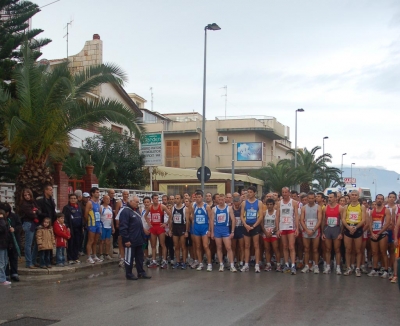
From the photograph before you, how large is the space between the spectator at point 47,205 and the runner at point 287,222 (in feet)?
18.2

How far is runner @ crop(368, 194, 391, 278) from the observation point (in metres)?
12.1

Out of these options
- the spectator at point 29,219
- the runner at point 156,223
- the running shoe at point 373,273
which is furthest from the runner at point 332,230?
the spectator at point 29,219

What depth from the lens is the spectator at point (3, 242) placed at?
10.4 metres

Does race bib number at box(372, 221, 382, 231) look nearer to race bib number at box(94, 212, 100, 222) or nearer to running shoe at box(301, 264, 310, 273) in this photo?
running shoe at box(301, 264, 310, 273)

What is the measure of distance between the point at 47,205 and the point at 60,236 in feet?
2.69

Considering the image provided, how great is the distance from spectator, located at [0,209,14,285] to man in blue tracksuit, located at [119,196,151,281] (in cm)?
234

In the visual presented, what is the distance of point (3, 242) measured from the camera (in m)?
10.4

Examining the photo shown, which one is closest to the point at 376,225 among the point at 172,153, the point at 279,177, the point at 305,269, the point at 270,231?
the point at 305,269

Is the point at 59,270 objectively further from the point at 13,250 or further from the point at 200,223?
the point at 200,223

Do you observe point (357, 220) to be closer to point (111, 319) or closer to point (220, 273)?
point (220, 273)

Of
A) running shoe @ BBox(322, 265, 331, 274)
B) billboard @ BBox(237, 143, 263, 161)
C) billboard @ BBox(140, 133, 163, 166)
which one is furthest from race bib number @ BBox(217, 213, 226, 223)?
billboard @ BBox(237, 143, 263, 161)

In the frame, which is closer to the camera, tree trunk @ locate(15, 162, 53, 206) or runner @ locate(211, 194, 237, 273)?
runner @ locate(211, 194, 237, 273)

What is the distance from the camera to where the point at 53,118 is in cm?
1323

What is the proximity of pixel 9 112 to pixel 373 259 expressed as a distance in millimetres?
9859
